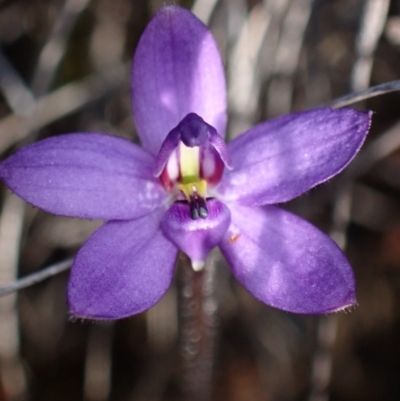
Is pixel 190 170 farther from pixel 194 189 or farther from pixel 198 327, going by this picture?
pixel 198 327

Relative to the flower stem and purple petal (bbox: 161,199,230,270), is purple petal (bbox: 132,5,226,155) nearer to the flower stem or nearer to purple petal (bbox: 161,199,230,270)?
purple petal (bbox: 161,199,230,270)

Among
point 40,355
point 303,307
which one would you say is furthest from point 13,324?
point 303,307

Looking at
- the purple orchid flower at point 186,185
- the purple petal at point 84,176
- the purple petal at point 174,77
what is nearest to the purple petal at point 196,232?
the purple orchid flower at point 186,185

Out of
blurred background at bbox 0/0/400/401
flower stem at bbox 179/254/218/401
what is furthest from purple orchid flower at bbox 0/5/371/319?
blurred background at bbox 0/0/400/401

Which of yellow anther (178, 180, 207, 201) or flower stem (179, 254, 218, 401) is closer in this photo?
yellow anther (178, 180, 207, 201)

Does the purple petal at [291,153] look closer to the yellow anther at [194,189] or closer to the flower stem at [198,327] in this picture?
the yellow anther at [194,189]

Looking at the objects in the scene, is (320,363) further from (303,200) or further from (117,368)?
(117,368)
